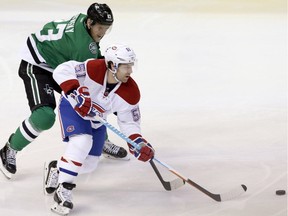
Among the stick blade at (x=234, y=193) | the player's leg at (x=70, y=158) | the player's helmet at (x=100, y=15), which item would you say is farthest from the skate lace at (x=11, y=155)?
the stick blade at (x=234, y=193)

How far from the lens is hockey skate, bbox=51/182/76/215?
3641 mm

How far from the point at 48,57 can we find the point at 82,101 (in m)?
0.62

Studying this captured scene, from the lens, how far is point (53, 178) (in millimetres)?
3883

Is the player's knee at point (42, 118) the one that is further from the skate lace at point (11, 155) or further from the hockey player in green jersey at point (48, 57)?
the skate lace at point (11, 155)

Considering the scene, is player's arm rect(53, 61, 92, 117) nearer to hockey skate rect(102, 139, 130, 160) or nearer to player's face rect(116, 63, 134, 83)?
player's face rect(116, 63, 134, 83)

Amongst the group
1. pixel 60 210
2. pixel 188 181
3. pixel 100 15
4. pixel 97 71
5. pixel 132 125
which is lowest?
pixel 60 210

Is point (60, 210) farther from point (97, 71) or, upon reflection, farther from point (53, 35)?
point (53, 35)

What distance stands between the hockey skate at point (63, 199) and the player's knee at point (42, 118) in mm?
393

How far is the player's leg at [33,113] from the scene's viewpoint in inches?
156

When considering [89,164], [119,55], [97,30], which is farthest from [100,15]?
[89,164]

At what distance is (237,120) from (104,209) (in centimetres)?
152

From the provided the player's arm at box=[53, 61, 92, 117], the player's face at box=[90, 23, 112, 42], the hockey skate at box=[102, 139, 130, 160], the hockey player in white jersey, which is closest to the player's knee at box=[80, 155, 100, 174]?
the hockey player in white jersey

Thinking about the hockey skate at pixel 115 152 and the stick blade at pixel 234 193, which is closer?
the stick blade at pixel 234 193

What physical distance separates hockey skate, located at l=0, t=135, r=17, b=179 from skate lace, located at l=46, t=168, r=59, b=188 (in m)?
0.29
